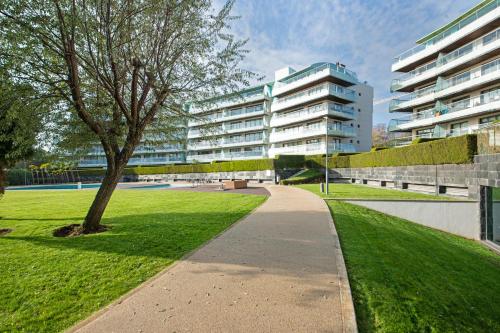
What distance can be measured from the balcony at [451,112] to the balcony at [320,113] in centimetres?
592

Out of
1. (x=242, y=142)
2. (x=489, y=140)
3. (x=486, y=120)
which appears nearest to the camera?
(x=489, y=140)

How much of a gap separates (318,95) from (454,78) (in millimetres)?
15073

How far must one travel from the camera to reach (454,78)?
27875 mm

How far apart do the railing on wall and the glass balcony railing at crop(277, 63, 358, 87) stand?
27427mm

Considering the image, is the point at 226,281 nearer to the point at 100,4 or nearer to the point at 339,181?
the point at 100,4

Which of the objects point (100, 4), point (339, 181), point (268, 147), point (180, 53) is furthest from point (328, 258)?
point (268, 147)

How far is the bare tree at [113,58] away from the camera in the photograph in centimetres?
669

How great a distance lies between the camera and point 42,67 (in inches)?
287

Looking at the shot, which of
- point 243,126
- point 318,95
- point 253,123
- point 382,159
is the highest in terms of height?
point 318,95

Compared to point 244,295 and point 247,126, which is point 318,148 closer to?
point 247,126

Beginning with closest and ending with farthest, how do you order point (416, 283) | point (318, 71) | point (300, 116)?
point (416, 283) → point (318, 71) → point (300, 116)

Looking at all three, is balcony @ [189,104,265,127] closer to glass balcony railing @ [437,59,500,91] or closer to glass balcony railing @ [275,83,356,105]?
glass balcony railing @ [275,83,356,105]

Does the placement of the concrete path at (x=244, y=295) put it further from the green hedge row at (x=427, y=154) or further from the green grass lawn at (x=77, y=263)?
the green hedge row at (x=427, y=154)

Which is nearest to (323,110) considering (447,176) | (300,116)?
(300,116)
